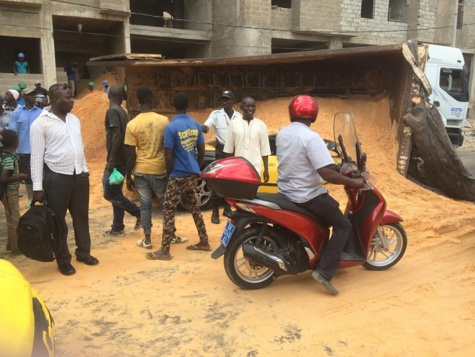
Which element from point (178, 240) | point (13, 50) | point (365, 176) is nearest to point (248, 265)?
point (365, 176)

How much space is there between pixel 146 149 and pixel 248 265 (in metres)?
1.82

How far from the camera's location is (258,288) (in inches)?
152

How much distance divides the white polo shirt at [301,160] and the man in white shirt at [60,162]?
6.80ft

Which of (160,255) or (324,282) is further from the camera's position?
(160,255)

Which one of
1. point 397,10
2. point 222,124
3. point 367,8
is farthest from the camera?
point 367,8

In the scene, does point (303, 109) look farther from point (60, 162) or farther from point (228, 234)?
point (60, 162)

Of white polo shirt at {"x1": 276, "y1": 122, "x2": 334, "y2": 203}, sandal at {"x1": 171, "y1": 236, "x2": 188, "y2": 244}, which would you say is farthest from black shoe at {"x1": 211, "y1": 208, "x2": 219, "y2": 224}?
white polo shirt at {"x1": 276, "y1": 122, "x2": 334, "y2": 203}

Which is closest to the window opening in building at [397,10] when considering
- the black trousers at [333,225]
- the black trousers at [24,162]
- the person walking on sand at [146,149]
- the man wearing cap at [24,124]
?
the man wearing cap at [24,124]

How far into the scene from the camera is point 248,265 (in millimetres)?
3850

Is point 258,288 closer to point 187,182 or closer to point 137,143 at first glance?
point 187,182

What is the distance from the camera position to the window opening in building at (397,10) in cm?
2567

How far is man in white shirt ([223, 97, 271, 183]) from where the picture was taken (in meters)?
5.35

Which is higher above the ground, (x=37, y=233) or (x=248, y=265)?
(x=37, y=233)

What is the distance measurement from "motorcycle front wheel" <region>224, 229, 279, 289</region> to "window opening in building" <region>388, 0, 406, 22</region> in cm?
2612
